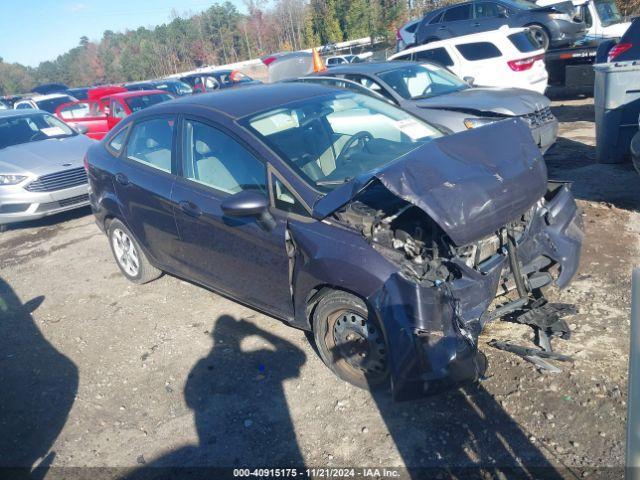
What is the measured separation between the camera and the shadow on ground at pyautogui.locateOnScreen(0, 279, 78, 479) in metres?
3.33

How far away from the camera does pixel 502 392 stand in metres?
3.19

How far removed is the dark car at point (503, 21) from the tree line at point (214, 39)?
2504cm

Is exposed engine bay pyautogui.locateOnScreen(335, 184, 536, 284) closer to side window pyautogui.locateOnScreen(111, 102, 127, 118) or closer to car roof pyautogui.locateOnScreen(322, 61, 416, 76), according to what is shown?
car roof pyautogui.locateOnScreen(322, 61, 416, 76)

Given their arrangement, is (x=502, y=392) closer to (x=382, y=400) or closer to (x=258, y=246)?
(x=382, y=400)

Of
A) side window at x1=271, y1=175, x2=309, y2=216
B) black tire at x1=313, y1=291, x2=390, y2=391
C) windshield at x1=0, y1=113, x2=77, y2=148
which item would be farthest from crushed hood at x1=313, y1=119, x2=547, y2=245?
windshield at x1=0, y1=113, x2=77, y2=148

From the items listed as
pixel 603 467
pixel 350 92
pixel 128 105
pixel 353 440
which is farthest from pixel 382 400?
pixel 128 105

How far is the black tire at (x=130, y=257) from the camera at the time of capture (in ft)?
17.0

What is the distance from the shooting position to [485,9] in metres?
15.6

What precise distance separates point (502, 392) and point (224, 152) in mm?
2469

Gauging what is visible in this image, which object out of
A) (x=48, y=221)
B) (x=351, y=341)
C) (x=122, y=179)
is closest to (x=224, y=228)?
(x=351, y=341)

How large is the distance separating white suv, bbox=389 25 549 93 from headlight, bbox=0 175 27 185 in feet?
24.2

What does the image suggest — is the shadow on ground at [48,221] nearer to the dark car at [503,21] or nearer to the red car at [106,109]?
the red car at [106,109]

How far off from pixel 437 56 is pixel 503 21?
565cm

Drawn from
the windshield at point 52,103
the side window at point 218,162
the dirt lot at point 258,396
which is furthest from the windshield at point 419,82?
the windshield at point 52,103
